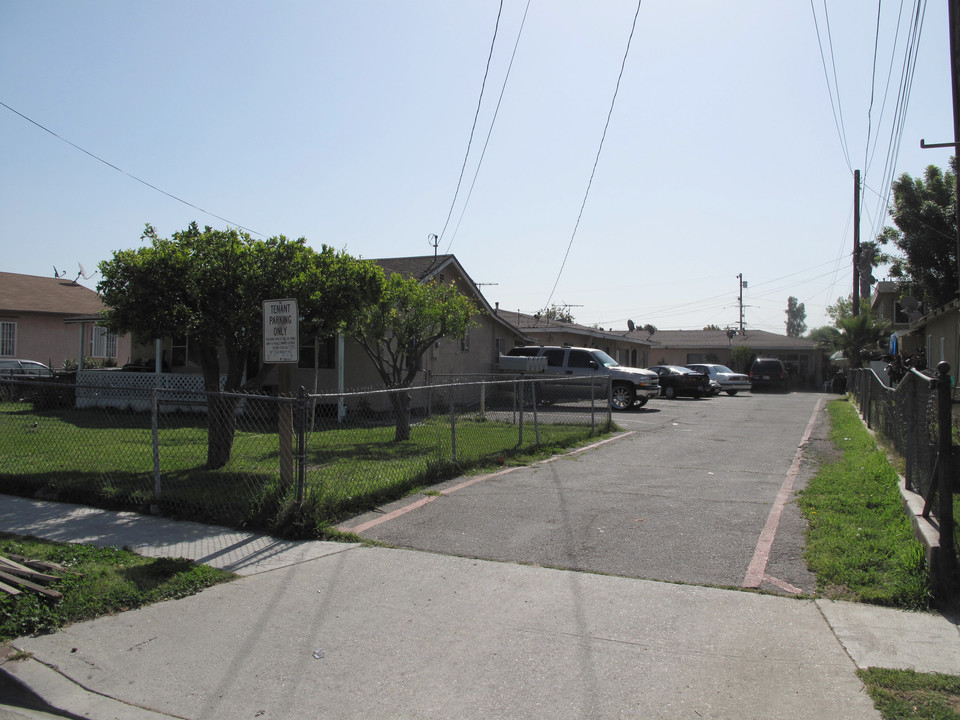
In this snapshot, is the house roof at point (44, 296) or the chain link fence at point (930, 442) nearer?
the chain link fence at point (930, 442)

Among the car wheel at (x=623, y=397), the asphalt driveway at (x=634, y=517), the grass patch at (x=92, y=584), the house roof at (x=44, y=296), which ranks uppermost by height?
the house roof at (x=44, y=296)

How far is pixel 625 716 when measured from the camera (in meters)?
3.47

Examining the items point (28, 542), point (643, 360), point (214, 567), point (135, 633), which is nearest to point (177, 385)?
point (28, 542)

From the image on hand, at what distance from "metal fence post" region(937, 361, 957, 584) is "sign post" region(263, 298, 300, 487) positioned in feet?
18.5

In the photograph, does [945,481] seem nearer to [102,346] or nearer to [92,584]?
[92,584]

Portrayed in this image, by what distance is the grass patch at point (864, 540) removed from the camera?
5031mm

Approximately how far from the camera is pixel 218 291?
895 centimetres

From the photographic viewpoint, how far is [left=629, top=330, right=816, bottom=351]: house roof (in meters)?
Result: 45.7

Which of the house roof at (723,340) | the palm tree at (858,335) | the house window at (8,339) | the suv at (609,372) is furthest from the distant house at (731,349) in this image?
the house window at (8,339)

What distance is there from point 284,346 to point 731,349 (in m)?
42.6

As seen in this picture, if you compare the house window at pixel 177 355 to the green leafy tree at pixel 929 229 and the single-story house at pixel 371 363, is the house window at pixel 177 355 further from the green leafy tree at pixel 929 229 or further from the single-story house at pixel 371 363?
the green leafy tree at pixel 929 229

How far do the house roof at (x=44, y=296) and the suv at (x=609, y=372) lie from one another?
666 inches

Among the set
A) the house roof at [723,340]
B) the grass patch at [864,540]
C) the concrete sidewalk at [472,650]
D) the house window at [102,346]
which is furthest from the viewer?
the house roof at [723,340]

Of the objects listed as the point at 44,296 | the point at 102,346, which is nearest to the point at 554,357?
the point at 102,346
